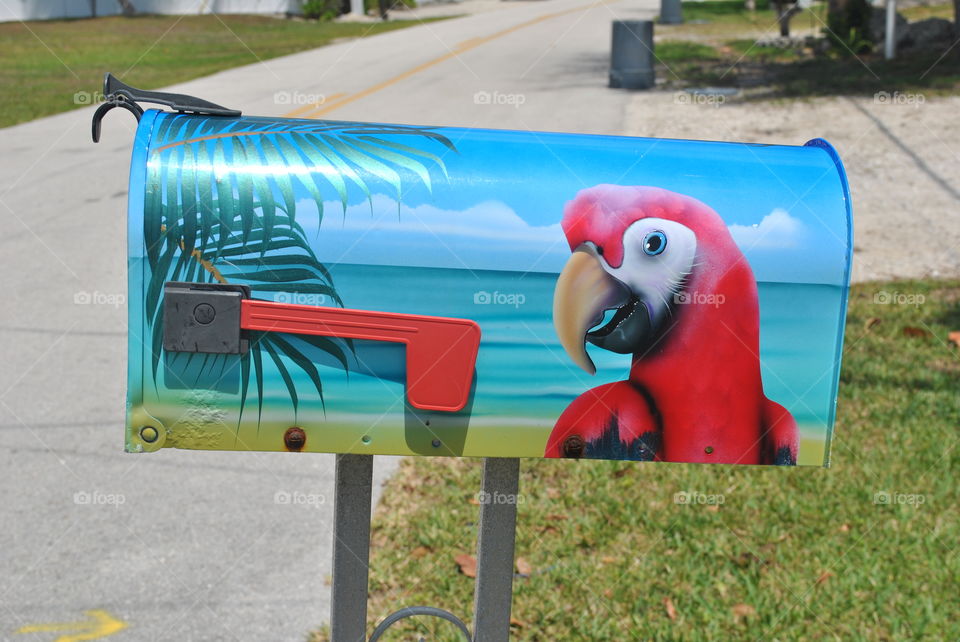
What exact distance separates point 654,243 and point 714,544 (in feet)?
7.97

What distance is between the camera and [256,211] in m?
1.71

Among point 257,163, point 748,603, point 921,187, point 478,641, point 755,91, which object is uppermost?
point 755,91

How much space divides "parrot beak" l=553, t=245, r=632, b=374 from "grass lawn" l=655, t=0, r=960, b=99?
46.3ft

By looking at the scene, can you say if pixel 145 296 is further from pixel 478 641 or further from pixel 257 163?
pixel 478 641

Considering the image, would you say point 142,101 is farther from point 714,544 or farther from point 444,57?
point 444,57

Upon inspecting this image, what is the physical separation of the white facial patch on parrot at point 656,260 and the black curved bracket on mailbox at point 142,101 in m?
0.75

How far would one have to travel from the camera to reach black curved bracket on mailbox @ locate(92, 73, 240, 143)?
192cm

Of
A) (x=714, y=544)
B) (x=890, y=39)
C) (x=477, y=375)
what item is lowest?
(x=714, y=544)

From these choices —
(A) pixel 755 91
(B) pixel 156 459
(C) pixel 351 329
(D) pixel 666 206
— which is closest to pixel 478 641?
(C) pixel 351 329

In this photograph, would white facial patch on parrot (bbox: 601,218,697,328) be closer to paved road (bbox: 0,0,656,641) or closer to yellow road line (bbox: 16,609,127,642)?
paved road (bbox: 0,0,656,641)

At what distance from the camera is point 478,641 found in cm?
231

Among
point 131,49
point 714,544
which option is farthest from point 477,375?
point 131,49

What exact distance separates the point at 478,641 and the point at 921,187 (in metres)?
9.02

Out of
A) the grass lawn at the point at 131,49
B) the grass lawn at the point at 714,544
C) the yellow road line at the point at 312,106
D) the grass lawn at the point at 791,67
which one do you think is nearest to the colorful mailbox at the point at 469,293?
the grass lawn at the point at 714,544
